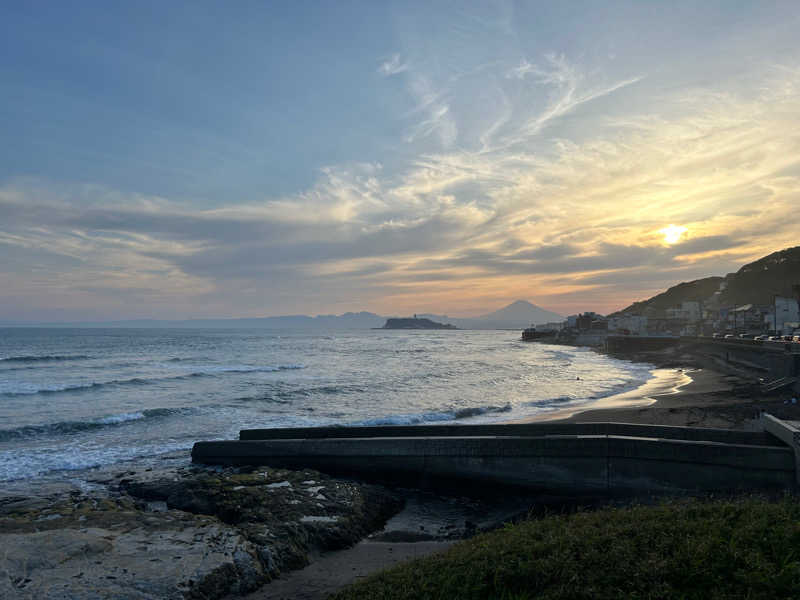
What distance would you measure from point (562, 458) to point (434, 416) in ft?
34.1

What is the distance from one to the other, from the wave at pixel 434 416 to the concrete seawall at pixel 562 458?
6.85m

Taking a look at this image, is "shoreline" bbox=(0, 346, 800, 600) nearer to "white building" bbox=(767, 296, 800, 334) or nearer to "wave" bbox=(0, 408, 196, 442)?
"wave" bbox=(0, 408, 196, 442)

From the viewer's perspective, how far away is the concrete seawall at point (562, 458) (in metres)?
9.58

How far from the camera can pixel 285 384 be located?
32.3 m

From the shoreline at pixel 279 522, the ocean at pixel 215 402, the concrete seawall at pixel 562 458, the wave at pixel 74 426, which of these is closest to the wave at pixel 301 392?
the ocean at pixel 215 402

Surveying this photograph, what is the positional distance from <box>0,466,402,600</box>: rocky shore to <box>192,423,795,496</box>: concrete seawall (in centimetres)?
81

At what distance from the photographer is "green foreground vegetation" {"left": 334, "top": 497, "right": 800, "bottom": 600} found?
4555mm

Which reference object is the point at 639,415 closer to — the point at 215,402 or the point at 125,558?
the point at 125,558

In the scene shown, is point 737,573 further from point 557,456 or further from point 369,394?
point 369,394

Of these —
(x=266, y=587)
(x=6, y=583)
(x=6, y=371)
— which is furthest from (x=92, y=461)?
(x=6, y=371)

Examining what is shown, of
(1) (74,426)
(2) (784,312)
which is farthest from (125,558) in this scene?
(2) (784,312)

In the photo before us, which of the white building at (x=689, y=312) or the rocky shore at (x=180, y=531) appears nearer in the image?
the rocky shore at (x=180, y=531)

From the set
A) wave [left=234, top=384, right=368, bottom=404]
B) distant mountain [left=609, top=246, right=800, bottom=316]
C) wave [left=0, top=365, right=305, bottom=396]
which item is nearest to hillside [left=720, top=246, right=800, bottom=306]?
distant mountain [left=609, top=246, right=800, bottom=316]

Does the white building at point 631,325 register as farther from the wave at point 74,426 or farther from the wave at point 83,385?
the wave at point 74,426
